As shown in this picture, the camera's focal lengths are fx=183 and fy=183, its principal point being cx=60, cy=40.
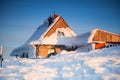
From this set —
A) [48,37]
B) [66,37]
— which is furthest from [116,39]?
[48,37]

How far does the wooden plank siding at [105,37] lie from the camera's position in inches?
1066

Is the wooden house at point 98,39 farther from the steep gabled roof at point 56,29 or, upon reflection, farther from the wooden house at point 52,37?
the steep gabled roof at point 56,29

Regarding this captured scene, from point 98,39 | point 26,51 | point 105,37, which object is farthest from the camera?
point 26,51

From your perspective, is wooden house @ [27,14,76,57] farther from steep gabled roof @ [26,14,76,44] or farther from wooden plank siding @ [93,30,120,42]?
wooden plank siding @ [93,30,120,42]

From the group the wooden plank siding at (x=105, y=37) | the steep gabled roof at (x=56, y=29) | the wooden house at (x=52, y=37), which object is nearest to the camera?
the wooden plank siding at (x=105, y=37)

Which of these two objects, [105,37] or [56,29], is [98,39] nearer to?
[105,37]

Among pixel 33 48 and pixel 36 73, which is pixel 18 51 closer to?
pixel 33 48

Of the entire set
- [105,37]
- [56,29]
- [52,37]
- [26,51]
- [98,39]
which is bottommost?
[26,51]

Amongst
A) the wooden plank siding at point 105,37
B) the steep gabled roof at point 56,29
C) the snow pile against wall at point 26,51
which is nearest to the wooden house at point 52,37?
the steep gabled roof at point 56,29

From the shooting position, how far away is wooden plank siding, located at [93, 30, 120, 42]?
2708cm

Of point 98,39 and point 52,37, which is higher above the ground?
point 52,37

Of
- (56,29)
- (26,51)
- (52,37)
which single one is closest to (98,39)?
(52,37)

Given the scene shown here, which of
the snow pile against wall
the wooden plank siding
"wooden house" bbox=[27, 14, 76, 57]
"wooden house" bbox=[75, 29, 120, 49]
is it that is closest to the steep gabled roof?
"wooden house" bbox=[27, 14, 76, 57]

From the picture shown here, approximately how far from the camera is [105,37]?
27.8m
